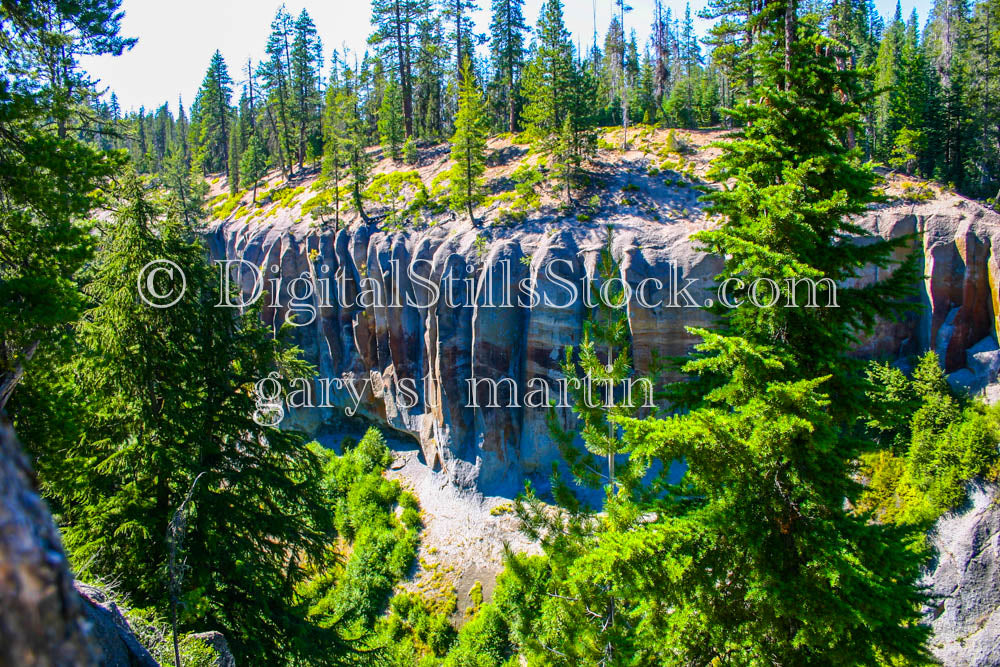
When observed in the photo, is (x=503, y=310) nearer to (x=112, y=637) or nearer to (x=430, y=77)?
(x=112, y=637)

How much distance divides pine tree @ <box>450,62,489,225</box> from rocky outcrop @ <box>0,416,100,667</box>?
26.0 meters

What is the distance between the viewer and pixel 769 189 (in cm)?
683

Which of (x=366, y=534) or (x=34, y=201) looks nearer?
(x=34, y=201)

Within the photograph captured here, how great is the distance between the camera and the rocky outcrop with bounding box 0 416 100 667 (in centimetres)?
109

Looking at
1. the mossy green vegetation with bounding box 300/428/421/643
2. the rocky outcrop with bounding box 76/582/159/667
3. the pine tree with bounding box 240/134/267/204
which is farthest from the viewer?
the pine tree with bounding box 240/134/267/204

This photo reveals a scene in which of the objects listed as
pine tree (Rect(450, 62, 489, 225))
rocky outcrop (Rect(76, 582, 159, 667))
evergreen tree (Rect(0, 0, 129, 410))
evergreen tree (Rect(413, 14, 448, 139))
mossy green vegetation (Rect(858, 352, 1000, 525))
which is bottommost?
mossy green vegetation (Rect(858, 352, 1000, 525))

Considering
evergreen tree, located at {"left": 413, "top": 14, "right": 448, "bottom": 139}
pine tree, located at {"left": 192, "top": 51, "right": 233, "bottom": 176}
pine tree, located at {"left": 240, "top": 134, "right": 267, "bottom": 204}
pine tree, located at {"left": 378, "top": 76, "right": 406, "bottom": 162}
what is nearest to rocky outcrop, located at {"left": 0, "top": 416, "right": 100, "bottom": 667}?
pine tree, located at {"left": 378, "top": 76, "right": 406, "bottom": 162}

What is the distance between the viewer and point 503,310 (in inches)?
938

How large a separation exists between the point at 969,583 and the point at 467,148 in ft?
83.7

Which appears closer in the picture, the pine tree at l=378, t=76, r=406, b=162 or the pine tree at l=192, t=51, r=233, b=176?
the pine tree at l=378, t=76, r=406, b=162

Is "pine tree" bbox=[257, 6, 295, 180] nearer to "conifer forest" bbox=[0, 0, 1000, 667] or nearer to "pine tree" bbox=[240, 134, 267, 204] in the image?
"pine tree" bbox=[240, 134, 267, 204]

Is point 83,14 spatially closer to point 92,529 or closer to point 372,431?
point 92,529

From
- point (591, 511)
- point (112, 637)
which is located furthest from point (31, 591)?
point (591, 511)

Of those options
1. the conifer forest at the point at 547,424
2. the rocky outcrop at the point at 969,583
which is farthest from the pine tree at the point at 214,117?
the rocky outcrop at the point at 969,583
